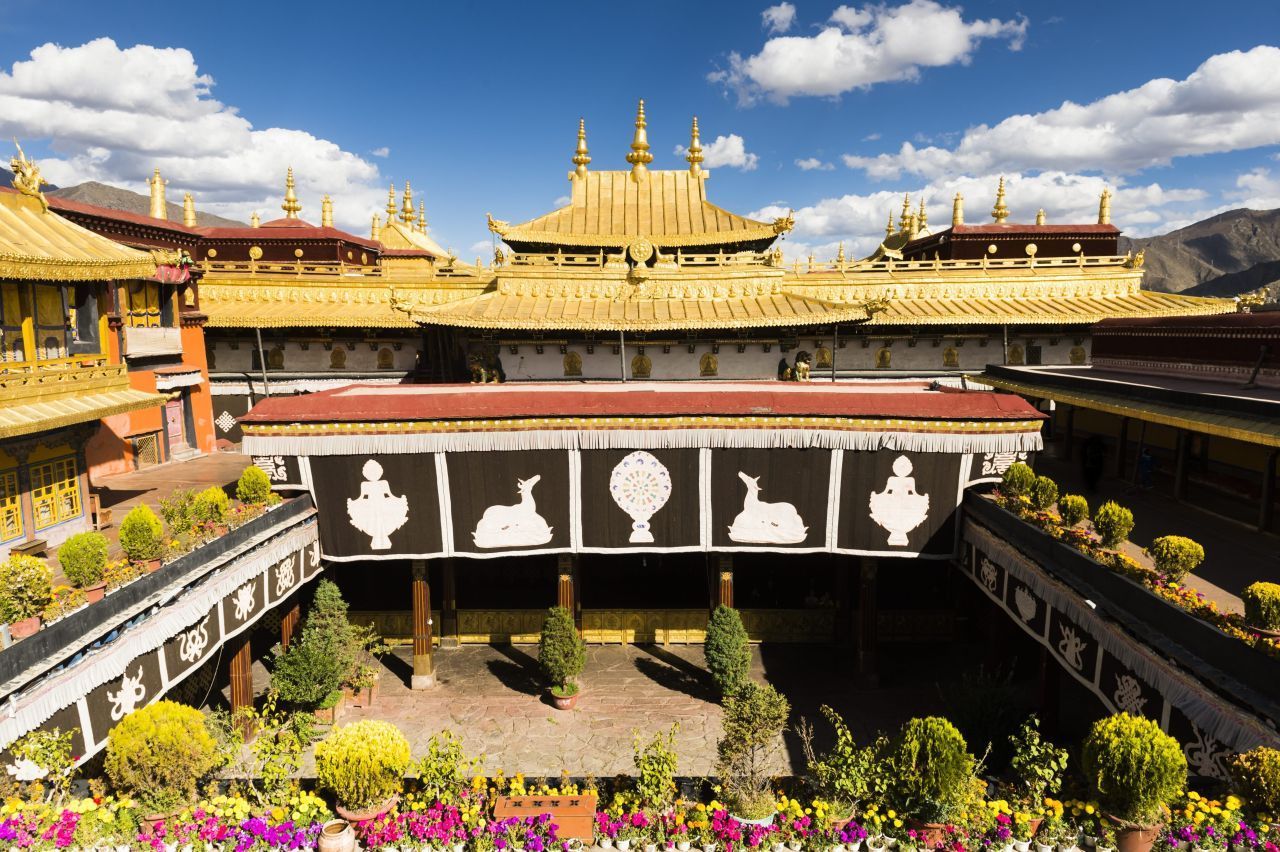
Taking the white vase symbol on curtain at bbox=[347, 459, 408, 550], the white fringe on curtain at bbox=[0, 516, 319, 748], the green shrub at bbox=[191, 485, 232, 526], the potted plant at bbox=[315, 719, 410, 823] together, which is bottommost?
the potted plant at bbox=[315, 719, 410, 823]

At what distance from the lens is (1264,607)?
703cm

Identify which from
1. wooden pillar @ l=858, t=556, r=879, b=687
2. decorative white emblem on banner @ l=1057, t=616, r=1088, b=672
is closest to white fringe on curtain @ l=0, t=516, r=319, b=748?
wooden pillar @ l=858, t=556, r=879, b=687

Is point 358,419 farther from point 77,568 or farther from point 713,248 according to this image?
point 713,248

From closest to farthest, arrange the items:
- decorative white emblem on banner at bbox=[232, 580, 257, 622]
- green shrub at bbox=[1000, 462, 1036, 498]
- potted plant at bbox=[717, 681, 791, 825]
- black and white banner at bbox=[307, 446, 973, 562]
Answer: potted plant at bbox=[717, 681, 791, 825], decorative white emblem on banner at bbox=[232, 580, 257, 622], green shrub at bbox=[1000, 462, 1036, 498], black and white banner at bbox=[307, 446, 973, 562]

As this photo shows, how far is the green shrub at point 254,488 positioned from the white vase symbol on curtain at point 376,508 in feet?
5.40

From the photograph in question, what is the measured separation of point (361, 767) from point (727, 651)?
8.44 meters

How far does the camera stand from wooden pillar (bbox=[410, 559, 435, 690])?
15.4 meters

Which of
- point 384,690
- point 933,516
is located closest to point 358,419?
point 384,690

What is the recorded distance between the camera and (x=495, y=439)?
1403 cm

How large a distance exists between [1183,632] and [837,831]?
468 centimetres

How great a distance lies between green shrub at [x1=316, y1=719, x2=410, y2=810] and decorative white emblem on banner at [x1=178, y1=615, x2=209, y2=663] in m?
4.23

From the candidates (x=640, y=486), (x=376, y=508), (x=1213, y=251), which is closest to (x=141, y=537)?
(x=376, y=508)

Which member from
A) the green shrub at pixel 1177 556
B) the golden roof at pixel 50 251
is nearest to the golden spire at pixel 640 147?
the golden roof at pixel 50 251

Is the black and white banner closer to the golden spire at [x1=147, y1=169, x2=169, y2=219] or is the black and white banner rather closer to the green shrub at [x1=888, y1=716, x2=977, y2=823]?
the green shrub at [x1=888, y1=716, x2=977, y2=823]
